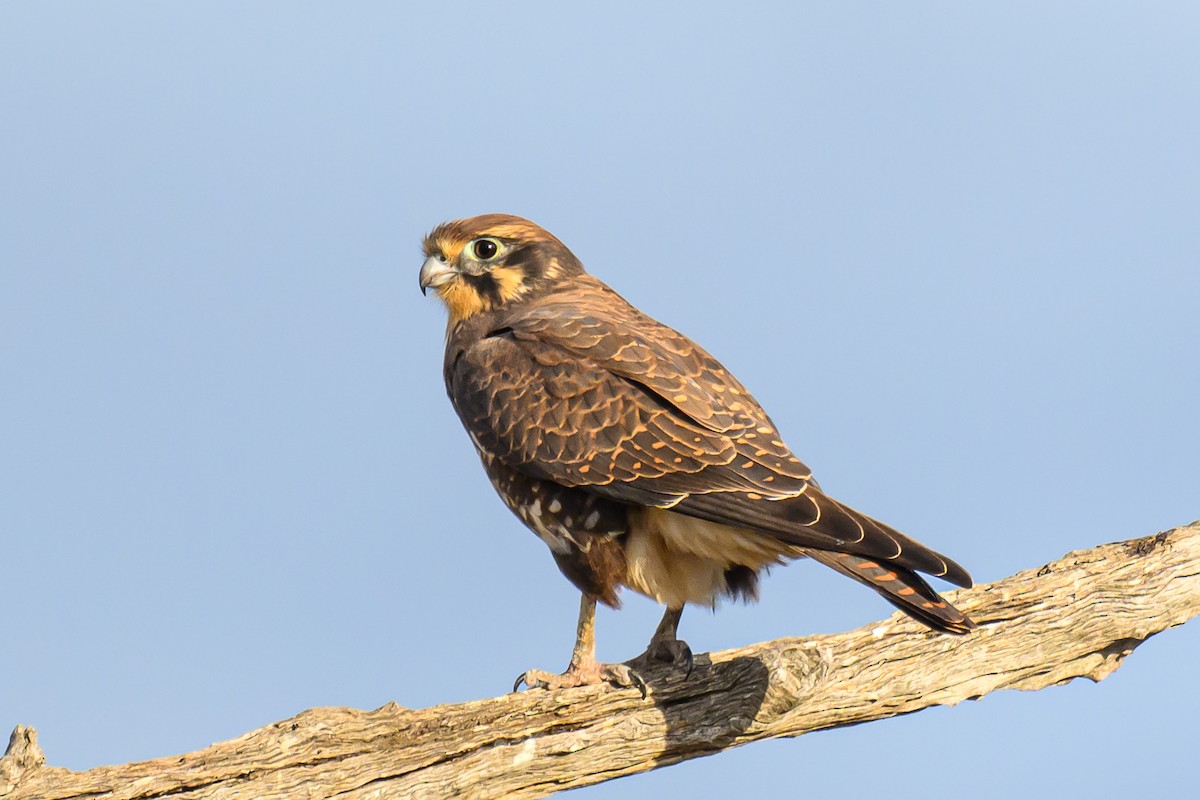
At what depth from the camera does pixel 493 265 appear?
5.39 m

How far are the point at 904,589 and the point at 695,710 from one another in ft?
3.06

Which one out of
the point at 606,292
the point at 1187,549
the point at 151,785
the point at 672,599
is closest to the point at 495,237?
the point at 606,292

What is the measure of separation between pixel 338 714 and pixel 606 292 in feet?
6.22

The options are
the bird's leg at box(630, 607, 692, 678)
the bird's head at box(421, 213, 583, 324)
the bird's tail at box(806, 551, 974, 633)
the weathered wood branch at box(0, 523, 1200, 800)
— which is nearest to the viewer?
the bird's tail at box(806, 551, 974, 633)

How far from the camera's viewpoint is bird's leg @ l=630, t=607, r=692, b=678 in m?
4.77

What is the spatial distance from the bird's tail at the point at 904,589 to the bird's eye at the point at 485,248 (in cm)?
190

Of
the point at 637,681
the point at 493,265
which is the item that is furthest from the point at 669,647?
the point at 493,265

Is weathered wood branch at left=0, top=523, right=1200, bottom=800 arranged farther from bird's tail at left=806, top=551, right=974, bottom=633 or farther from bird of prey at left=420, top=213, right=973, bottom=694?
bird's tail at left=806, top=551, right=974, bottom=633

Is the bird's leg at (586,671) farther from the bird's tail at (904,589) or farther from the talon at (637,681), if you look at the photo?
the bird's tail at (904,589)

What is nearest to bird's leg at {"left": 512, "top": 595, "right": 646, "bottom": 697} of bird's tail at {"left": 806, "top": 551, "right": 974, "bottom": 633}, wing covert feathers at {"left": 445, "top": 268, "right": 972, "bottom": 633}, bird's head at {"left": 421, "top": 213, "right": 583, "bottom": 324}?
wing covert feathers at {"left": 445, "top": 268, "right": 972, "bottom": 633}

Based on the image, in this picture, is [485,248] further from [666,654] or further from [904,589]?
[904,589]

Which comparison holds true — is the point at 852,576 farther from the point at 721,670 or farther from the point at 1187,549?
the point at 1187,549

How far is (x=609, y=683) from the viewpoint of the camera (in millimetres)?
4699

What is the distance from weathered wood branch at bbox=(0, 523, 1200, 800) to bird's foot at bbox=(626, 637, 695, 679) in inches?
2.2
